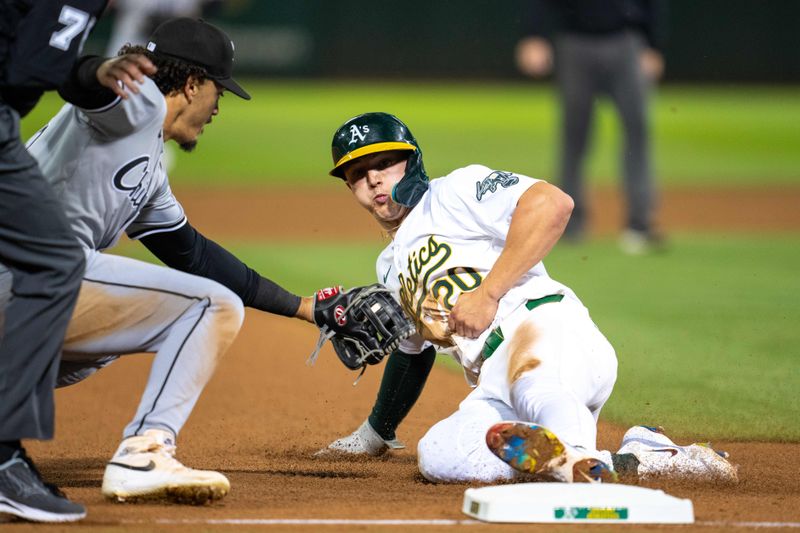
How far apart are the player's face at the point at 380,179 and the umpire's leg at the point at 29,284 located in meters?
1.48

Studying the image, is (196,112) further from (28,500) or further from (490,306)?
(28,500)

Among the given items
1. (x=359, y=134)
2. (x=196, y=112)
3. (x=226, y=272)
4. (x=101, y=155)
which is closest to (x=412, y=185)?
(x=359, y=134)

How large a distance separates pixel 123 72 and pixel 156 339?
90cm

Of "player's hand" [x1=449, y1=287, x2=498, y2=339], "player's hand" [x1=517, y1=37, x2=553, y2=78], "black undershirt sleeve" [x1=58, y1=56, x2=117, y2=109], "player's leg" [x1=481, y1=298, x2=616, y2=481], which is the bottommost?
"player's leg" [x1=481, y1=298, x2=616, y2=481]

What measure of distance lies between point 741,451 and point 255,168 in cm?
1447

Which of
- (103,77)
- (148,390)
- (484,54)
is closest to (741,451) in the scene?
(148,390)

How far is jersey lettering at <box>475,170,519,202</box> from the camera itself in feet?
15.3

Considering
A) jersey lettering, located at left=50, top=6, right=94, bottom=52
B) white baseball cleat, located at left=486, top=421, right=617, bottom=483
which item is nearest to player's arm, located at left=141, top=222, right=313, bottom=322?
white baseball cleat, located at left=486, top=421, right=617, bottom=483

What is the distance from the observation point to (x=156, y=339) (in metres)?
4.14

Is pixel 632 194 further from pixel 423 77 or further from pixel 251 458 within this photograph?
pixel 423 77

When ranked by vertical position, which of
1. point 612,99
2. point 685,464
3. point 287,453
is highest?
point 612,99

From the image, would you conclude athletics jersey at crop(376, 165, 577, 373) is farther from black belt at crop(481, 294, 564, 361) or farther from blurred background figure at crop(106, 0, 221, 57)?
blurred background figure at crop(106, 0, 221, 57)

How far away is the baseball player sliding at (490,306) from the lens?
176 inches

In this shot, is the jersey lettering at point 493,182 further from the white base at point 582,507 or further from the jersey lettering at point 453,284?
the white base at point 582,507
